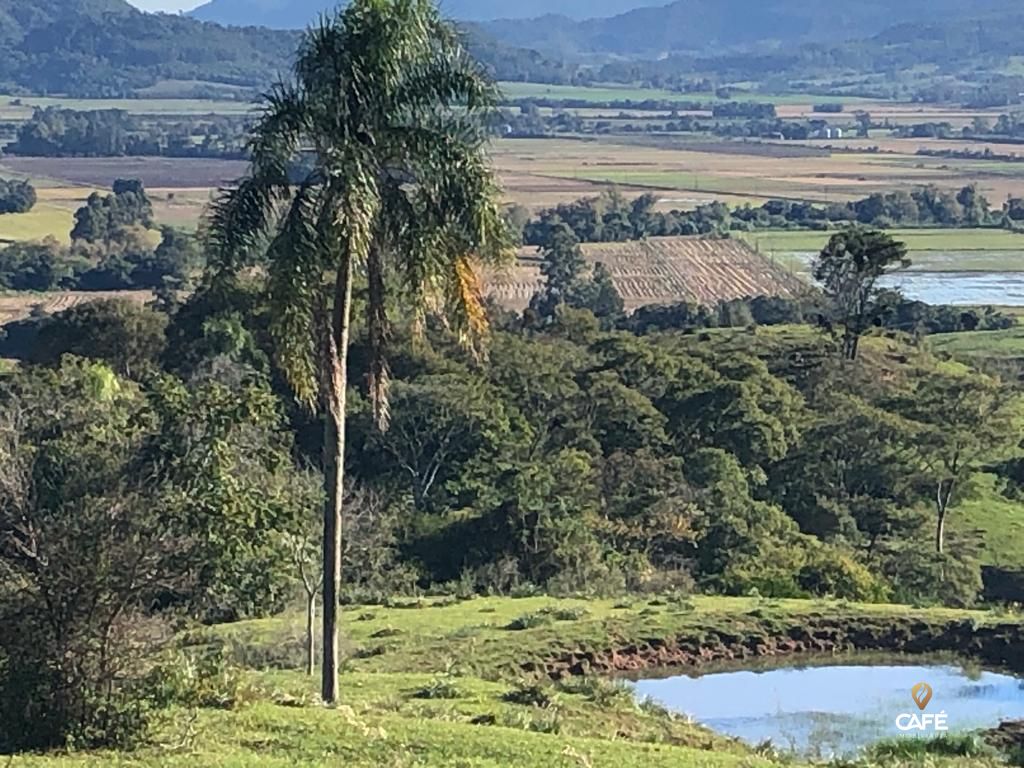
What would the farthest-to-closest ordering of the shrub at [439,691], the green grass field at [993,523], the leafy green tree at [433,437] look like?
the green grass field at [993,523]
the leafy green tree at [433,437]
the shrub at [439,691]

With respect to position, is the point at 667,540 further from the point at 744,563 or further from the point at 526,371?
the point at 526,371

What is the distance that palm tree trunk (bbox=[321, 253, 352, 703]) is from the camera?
13.7 metres

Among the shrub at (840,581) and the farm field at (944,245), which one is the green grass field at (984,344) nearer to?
the farm field at (944,245)

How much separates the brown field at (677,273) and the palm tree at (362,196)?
188ft

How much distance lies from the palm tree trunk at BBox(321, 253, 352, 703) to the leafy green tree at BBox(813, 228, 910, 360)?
36.5m

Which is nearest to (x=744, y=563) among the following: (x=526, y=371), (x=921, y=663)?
(x=921, y=663)

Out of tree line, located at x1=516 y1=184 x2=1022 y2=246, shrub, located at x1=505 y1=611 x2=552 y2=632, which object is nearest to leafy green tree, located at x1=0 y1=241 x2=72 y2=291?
tree line, located at x1=516 y1=184 x2=1022 y2=246

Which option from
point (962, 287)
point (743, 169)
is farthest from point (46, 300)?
point (743, 169)

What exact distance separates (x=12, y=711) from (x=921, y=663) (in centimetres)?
1441

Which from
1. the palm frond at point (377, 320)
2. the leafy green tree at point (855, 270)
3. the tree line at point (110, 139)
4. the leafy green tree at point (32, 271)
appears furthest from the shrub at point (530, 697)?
the tree line at point (110, 139)

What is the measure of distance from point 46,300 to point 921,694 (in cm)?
6235

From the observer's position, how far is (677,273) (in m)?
87.3

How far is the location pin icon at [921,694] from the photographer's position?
66.2 ft

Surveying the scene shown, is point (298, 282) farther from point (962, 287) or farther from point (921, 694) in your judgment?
point (962, 287)
